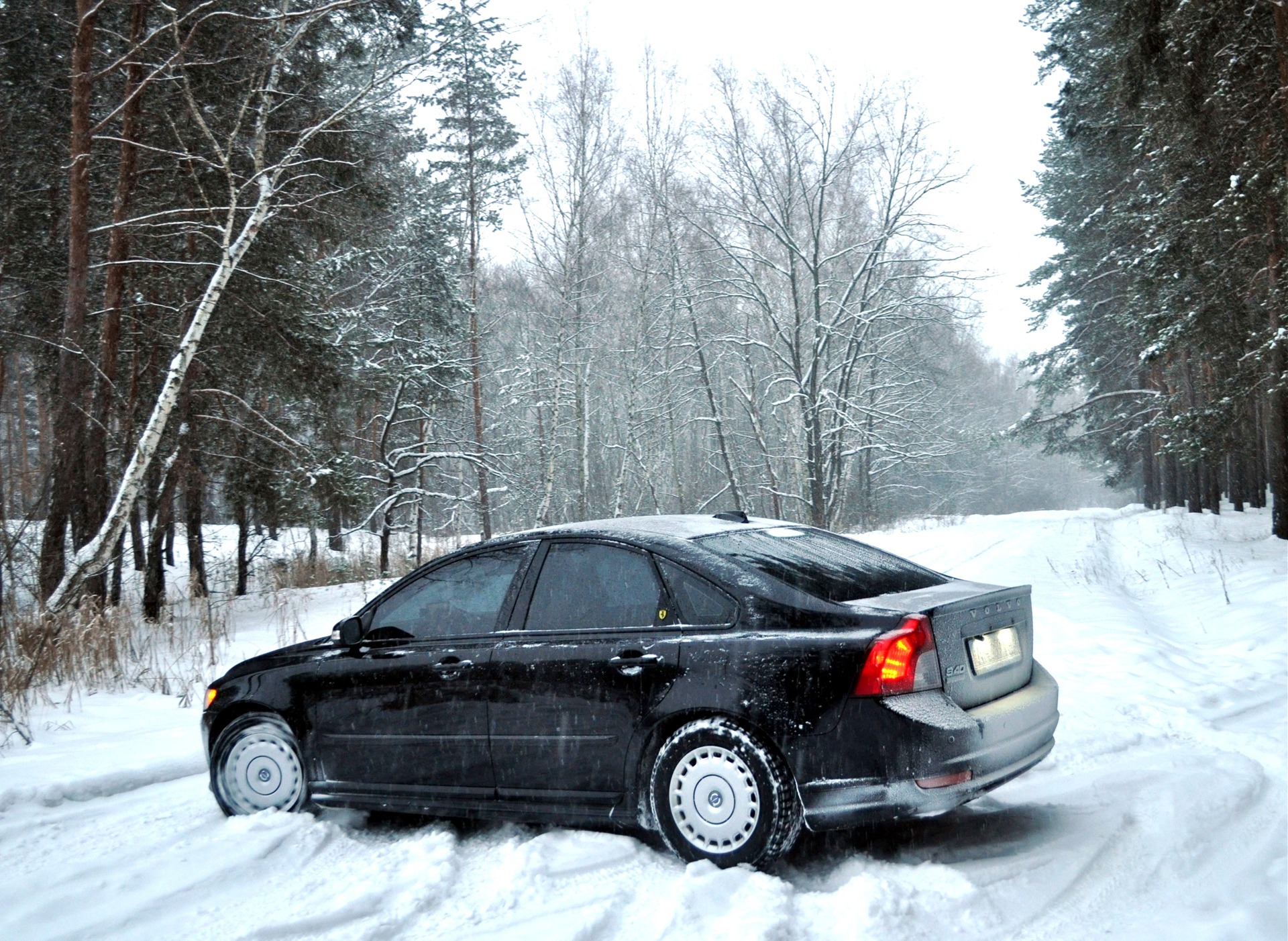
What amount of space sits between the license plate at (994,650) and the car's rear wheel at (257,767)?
3.46 meters

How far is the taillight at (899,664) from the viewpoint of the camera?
3828mm

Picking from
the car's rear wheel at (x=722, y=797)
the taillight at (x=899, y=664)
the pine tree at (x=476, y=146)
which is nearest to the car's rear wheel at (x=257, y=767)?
the car's rear wheel at (x=722, y=797)

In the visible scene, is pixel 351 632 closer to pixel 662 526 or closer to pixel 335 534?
pixel 662 526

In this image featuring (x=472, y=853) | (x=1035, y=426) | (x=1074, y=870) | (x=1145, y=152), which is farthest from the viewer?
(x=1035, y=426)

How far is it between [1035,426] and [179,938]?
38.3 metres

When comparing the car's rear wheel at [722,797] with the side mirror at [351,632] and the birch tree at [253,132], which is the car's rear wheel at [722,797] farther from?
the birch tree at [253,132]

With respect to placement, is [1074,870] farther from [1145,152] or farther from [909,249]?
[909,249]

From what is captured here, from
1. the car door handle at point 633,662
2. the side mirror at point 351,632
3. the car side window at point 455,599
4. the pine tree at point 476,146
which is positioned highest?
the pine tree at point 476,146

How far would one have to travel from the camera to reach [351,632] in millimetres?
5008

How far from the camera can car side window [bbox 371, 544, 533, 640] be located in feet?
16.0

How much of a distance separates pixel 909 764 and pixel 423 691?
94.3 inches

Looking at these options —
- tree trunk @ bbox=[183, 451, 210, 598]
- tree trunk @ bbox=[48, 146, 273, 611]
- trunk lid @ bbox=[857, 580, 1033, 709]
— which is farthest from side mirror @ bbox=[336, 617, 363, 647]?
tree trunk @ bbox=[183, 451, 210, 598]

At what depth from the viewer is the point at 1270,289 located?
14586mm

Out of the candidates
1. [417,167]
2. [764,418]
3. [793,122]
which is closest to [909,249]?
[793,122]
